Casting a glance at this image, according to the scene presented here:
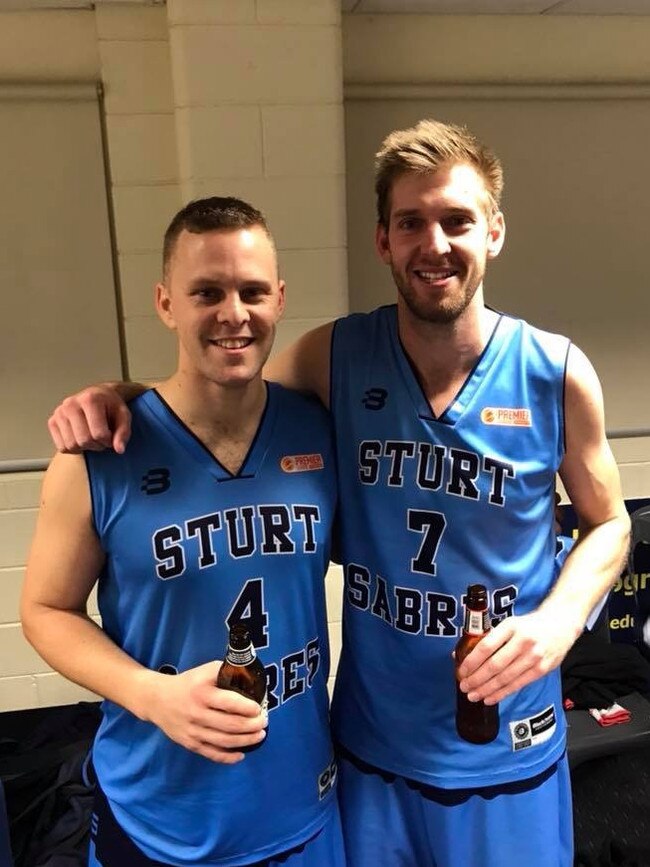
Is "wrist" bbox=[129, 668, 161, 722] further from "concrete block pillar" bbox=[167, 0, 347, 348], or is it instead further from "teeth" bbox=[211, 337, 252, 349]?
"concrete block pillar" bbox=[167, 0, 347, 348]

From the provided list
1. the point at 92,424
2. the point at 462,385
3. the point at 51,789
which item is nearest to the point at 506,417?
the point at 462,385

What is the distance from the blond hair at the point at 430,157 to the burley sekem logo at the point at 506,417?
34 centimetres

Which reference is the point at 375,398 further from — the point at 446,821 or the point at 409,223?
the point at 446,821

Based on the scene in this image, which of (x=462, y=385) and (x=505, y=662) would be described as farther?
(x=462, y=385)

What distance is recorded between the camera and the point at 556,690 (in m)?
1.42

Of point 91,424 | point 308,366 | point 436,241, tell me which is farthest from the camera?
point 308,366

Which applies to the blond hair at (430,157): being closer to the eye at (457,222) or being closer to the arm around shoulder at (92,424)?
the eye at (457,222)

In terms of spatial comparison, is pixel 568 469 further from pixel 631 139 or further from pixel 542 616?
pixel 631 139

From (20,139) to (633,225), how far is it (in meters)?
1.98

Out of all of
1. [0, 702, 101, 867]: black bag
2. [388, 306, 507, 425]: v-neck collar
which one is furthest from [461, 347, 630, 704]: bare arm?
[0, 702, 101, 867]: black bag

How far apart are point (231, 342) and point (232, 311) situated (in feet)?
0.15

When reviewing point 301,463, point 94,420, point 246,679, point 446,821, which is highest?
point 94,420

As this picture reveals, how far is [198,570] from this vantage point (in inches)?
44.7

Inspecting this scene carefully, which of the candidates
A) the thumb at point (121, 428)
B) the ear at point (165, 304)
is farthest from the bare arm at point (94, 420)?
the ear at point (165, 304)
